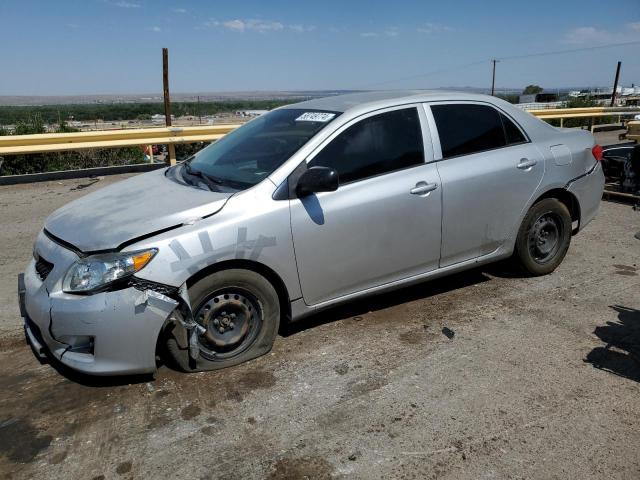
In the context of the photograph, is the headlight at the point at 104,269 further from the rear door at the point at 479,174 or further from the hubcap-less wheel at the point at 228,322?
the rear door at the point at 479,174

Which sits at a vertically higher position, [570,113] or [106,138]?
[570,113]

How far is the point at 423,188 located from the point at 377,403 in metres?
1.66

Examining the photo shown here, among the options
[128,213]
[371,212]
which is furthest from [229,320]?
[371,212]

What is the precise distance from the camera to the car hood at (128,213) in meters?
3.11

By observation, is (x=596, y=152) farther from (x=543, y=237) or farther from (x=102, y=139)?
(x=102, y=139)

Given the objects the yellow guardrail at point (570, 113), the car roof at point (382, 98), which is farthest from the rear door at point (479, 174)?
the yellow guardrail at point (570, 113)

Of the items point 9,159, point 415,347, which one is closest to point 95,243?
point 415,347

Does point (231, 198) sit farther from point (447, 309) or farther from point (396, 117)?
point (447, 309)

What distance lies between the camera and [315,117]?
3980 millimetres

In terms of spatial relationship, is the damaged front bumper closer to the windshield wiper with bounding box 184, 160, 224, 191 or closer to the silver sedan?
the silver sedan

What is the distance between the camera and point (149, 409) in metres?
3.02

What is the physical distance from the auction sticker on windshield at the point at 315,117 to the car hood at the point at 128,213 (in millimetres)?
970

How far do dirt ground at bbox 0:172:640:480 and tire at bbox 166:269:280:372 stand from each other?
11cm

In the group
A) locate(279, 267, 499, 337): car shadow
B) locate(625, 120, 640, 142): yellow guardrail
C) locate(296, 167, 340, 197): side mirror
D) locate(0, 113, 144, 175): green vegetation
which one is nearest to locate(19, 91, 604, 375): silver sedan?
locate(296, 167, 340, 197): side mirror
